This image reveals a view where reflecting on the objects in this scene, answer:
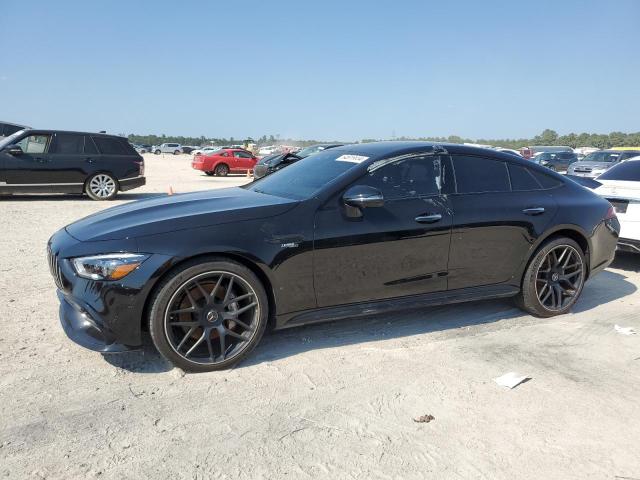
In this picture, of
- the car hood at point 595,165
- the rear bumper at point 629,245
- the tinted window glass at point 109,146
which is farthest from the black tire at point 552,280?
the car hood at point 595,165

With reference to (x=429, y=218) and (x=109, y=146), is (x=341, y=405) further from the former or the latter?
(x=109, y=146)

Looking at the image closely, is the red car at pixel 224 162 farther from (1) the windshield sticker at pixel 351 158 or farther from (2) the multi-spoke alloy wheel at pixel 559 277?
(2) the multi-spoke alloy wheel at pixel 559 277

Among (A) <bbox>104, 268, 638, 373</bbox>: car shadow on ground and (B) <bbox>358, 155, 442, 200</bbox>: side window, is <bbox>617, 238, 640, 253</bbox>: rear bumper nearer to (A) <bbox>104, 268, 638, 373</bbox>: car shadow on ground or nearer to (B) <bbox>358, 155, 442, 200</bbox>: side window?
(A) <bbox>104, 268, 638, 373</bbox>: car shadow on ground

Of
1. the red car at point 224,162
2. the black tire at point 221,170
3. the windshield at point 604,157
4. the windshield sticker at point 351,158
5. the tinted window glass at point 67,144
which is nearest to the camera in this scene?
the windshield sticker at point 351,158

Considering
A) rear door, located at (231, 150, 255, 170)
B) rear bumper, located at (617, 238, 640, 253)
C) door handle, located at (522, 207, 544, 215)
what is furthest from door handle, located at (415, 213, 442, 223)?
rear door, located at (231, 150, 255, 170)

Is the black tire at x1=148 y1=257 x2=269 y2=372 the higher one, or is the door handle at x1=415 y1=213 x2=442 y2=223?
the door handle at x1=415 y1=213 x2=442 y2=223

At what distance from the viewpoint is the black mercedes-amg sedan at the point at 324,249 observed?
10.2ft

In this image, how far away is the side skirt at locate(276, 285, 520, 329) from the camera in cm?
352

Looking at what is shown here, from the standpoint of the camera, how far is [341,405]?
2.94 m

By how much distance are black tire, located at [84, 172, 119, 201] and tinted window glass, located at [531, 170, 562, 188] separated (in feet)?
35.0

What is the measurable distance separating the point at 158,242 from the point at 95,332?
0.70 m

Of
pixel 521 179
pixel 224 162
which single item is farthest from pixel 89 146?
pixel 224 162

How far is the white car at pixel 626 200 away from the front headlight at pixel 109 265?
5.70 m

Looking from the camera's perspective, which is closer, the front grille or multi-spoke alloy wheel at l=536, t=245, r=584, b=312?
the front grille
